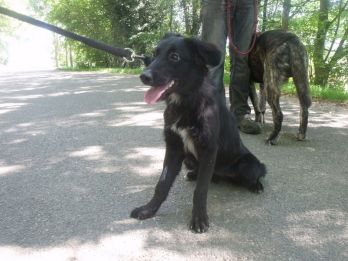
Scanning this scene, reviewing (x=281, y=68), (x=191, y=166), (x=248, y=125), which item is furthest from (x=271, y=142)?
(x=191, y=166)

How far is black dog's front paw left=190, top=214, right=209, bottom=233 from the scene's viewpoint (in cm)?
289

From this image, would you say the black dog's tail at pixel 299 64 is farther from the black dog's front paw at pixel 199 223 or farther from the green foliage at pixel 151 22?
the green foliage at pixel 151 22

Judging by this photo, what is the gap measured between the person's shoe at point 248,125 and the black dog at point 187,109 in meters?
2.34

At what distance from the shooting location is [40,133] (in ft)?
18.7

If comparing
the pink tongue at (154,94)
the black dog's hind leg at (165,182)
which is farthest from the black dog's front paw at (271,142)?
the pink tongue at (154,94)

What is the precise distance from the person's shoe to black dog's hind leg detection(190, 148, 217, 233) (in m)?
2.63

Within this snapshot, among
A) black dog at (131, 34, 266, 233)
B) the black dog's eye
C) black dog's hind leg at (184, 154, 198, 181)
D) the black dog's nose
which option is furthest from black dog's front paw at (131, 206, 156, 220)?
the black dog's eye

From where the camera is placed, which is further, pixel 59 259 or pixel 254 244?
pixel 254 244

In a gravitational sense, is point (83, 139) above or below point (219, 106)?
below

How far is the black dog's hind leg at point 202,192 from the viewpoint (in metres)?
2.93

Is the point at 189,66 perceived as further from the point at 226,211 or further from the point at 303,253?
the point at 303,253

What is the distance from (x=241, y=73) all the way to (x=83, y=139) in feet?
8.10

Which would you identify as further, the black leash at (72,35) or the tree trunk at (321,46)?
the tree trunk at (321,46)

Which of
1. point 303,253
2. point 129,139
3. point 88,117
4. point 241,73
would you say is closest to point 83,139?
point 129,139
